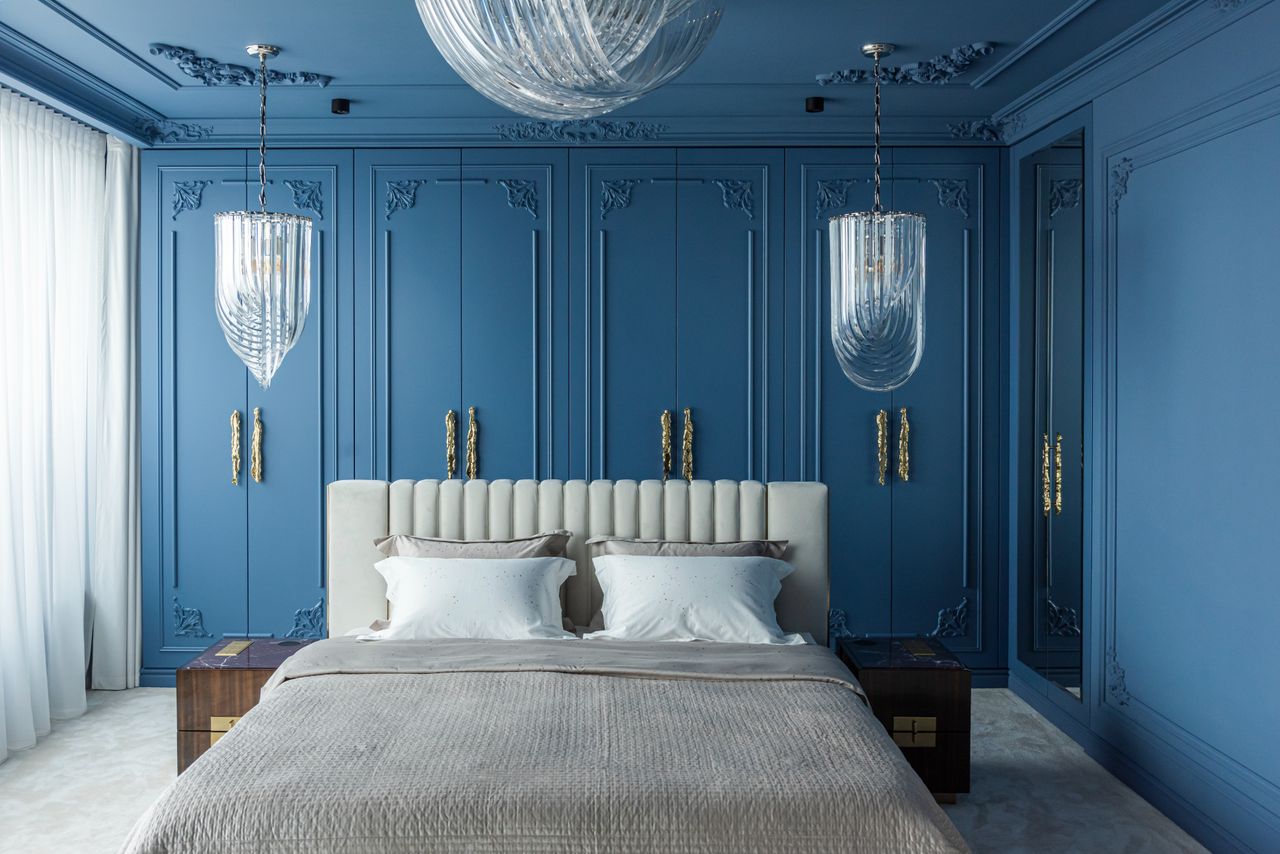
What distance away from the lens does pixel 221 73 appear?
12.9 ft

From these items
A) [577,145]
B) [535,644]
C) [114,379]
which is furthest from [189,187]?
[535,644]

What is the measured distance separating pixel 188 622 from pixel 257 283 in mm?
2103

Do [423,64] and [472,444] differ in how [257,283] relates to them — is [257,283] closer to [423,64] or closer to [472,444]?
[423,64]

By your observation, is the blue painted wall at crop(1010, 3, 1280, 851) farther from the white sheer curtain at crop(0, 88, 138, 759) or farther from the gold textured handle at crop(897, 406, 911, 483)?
the white sheer curtain at crop(0, 88, 138, 759)

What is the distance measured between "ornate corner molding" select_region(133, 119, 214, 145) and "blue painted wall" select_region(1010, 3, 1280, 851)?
12.3ft

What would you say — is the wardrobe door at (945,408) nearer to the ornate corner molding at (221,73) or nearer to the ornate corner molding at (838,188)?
the ornate corner molding at (838,188)

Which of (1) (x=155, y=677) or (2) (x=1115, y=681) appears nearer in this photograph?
(2) (x=1115, y=681)

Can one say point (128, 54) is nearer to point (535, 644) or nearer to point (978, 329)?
point (535, 644)

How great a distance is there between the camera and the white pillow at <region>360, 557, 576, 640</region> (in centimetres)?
347

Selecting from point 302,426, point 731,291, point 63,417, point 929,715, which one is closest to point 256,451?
point 302,426

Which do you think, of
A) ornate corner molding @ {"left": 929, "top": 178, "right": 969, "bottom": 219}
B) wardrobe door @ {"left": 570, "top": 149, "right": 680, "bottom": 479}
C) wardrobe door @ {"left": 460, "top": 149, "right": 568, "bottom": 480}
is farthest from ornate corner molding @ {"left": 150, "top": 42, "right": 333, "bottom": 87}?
ornate corner molding @ {"left": 929, "top": 178, "right": 969, "bottom": 219}

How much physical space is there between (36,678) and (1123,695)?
4056 mm

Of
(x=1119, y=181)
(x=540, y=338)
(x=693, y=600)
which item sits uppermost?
(x=1119, y=181)

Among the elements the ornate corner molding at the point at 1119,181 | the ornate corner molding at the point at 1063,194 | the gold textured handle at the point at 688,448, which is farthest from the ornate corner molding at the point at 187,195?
the ornate corner molding at the point at 1119,181
